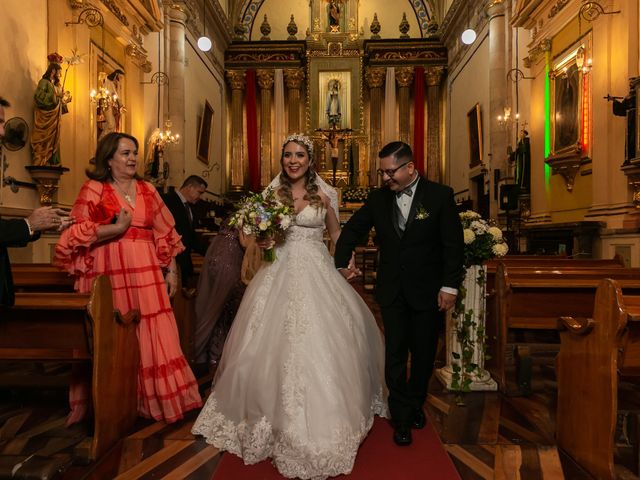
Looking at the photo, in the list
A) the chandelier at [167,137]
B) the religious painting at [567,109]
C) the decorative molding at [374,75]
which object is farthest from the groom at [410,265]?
the decorative molding at [374,75]

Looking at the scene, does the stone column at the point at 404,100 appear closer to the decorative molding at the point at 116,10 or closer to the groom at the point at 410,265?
the decorative molding at the point at 116,10

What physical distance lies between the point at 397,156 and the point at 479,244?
62.6 inches

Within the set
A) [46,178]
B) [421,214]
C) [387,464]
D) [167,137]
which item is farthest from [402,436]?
[167,137]

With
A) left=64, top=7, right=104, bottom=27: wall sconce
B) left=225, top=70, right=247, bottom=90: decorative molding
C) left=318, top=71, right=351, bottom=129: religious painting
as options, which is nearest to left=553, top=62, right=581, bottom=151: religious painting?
left=64, top=7, right=104, bottom=27: wall sconce

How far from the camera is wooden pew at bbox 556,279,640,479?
2.70 meters

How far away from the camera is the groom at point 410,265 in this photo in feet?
10.2

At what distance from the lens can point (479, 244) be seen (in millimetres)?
4289

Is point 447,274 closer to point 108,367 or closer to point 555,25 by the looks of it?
point 108,367

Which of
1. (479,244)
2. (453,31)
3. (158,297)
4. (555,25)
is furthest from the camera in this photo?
(453,31)

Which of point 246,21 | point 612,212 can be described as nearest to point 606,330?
point 612,212

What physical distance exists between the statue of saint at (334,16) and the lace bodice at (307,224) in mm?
16423

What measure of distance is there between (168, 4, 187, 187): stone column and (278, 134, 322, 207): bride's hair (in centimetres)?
926

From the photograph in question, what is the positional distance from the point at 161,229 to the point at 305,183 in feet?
3.63

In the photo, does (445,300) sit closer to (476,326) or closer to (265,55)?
(476,326)
